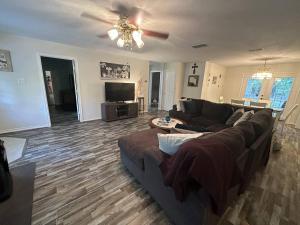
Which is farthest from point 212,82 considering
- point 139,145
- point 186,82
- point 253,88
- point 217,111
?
point 139,145

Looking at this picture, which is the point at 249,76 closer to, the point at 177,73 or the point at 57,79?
the point at 177,73

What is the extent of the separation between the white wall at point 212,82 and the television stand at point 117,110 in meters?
3.22

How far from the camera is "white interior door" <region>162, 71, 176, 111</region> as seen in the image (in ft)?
21.5

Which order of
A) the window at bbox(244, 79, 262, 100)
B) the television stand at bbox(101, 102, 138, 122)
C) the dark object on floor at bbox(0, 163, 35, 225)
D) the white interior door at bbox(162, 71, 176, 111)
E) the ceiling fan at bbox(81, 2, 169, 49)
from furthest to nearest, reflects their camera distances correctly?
1. the white interior door at bbox(162, 71, 176, 111)
2. the window at bbox(244, 79, 262, 100)
3. the television stand at bbox(101, 102, 138, 122)
4. the ceiling fan at bbox(81, 2, 169, 49)
5. the dark object on floor at bbox(0, 163, 35, 225)

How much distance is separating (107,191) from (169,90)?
564cm

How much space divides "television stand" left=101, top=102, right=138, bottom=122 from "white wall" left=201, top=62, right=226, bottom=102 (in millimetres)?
3219

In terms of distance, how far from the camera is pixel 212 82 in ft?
21.2

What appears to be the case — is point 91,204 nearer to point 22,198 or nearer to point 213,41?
point 22,198

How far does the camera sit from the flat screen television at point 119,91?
471 centimetres

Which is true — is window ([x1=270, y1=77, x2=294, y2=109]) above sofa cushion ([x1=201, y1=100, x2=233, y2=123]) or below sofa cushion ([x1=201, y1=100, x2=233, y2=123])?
above

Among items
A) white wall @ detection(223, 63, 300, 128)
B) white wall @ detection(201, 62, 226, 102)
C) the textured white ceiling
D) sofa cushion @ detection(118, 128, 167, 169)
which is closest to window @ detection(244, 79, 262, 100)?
white wall @ detection(223, 63, 300, 128)

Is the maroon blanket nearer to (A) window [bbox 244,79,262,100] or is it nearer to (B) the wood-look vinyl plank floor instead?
(B) the wood-look vinyl plank floor

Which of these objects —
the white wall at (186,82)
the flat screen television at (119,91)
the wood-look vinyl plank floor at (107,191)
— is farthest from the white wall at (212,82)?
the wood-look vinyl plank floor at (107,191)

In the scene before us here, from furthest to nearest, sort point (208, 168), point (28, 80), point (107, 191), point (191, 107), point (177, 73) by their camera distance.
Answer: point (177, 73)
point (191, 107)
point (28, 80)
point (107, 191)
point (208, 168)
